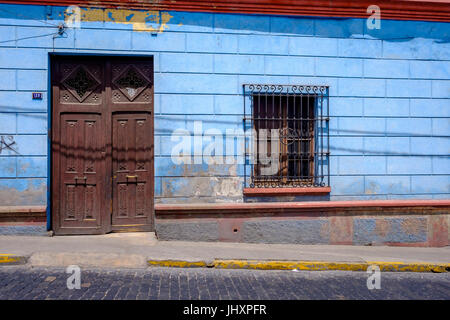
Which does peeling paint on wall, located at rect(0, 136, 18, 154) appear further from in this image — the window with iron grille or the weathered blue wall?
the window with iron grille

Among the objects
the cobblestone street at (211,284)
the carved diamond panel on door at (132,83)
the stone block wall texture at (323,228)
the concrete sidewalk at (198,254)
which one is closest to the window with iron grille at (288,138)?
the stone block wall texture at (323,228)

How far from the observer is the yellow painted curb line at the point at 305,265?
18.6 ft

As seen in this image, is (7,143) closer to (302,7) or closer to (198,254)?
(198,254)

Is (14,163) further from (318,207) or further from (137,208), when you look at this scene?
(318,207)

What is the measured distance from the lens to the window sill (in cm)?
698

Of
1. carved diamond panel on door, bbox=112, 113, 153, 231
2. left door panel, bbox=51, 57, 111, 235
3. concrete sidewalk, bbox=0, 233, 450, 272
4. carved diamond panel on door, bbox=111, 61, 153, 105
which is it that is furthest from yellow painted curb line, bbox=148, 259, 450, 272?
carved diamond panel on door, bbox=111, 61, 153, 105

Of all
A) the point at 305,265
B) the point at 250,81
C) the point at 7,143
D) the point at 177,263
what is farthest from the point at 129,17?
the point at 305,265

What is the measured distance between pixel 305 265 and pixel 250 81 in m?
3.31

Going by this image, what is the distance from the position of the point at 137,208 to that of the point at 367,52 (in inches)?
200

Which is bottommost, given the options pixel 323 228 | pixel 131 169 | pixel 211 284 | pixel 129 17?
pixel 211 284

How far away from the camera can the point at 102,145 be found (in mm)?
6945

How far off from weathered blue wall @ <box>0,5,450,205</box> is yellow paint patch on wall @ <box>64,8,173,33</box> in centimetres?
A: 2

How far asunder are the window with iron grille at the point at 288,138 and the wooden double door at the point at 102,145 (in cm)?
192
